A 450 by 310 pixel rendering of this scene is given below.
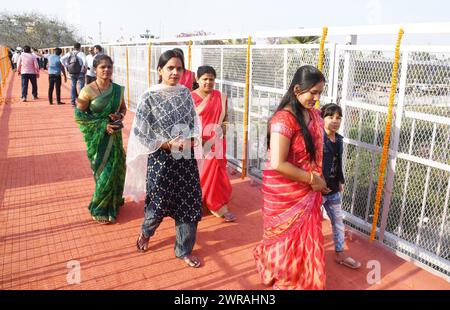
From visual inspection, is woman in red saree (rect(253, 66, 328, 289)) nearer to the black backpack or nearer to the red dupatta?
the red dupatta

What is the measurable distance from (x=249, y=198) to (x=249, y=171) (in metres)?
0.94

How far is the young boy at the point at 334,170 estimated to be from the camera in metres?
3.16

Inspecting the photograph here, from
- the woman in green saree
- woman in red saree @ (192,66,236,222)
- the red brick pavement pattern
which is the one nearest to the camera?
the red brick pavement pattern

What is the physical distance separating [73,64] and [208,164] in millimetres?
8547

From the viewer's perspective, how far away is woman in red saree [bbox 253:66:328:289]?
2482 mm

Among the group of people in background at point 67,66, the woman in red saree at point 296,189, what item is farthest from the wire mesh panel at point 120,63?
the woman in red saree at point 296,189

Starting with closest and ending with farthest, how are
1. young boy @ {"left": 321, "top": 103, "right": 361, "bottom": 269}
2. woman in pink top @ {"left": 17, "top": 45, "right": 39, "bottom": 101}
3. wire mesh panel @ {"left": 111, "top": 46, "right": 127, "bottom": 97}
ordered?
young boy @ {"left": 321, "top": 103, "right": 361, "bottom": 269} < wire mesh panel @ {"left": 111, "top": 46, "right": 127, "bottom": 97} < woman in pink top @ {"left": 17, "top": 45, "right": 39, "bottom": 101}

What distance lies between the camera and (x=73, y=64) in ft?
36.6

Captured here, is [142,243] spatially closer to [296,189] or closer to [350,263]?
[296,189]

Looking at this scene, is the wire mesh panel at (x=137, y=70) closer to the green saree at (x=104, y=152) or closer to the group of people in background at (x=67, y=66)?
the group of people in background at (x=67, y=66)

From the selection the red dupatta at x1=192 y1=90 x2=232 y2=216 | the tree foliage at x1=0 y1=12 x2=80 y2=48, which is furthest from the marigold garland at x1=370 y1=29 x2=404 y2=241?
the tree foliage at x1=0 y1=12 x2=80 y2=48

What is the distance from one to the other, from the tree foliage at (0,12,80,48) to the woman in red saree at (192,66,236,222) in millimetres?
65293

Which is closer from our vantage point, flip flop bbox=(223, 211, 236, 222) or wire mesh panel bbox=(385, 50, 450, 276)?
wire mesh panel bbox=(385, 50, 450, 276)

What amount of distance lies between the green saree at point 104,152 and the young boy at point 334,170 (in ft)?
7.20
